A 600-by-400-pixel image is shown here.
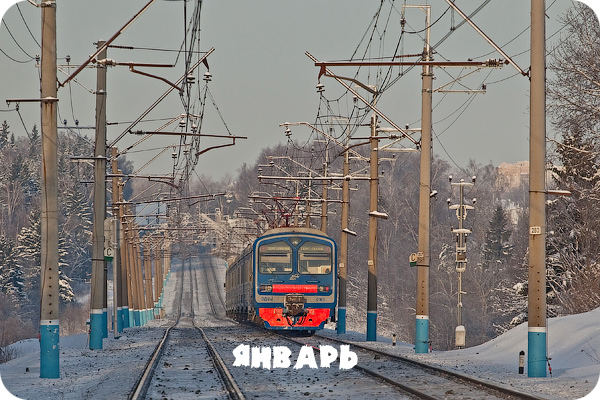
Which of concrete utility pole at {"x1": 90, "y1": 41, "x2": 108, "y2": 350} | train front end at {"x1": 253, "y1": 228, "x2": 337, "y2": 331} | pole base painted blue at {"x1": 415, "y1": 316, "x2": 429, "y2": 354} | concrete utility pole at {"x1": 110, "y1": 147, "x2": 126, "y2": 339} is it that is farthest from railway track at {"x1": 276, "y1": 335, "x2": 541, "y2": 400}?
concrete utility pole at {"x1": 110, "y1": 147, "x2": 126, "y2": 339}

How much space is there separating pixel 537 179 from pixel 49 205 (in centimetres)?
907

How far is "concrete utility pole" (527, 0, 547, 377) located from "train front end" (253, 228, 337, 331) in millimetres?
13528

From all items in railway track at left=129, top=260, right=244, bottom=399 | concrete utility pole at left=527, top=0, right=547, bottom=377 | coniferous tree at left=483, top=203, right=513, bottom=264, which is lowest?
coniferous tree at left=483, top=203, right=513, bottom=264

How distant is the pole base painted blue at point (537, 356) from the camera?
1722 centimetres

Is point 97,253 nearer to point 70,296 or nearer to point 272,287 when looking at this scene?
point 272,287

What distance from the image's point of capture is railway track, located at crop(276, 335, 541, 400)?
46.3 feet

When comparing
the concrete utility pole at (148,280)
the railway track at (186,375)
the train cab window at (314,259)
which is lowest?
the concrete utility pole at (148,280)

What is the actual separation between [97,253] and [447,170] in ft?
299

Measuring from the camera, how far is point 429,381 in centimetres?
1638

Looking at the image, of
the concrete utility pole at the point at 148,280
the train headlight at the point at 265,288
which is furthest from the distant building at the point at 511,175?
the train headlight at the point at 265,288

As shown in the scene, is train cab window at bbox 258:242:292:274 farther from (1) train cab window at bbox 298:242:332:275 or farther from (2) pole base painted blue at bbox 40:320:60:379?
(2) pole base painted blue at bbox 40:320:60:379

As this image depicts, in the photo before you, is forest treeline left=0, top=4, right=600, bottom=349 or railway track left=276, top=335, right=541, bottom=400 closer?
railway track left=276, top=335, right=541, bottom=400

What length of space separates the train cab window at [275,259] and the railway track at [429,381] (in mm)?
9543

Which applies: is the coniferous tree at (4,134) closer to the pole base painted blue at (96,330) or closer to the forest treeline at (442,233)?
the forest treeline at (442,233)
